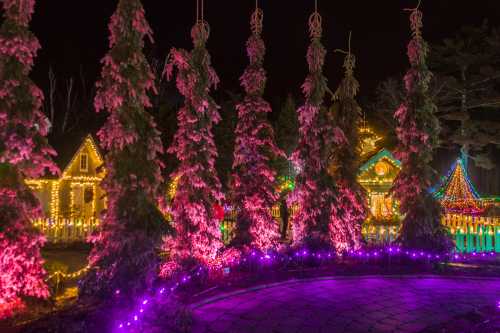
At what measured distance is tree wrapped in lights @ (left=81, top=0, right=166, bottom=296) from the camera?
9.84m

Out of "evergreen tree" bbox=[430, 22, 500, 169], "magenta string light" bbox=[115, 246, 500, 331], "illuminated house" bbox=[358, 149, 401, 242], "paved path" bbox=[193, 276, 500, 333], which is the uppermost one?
"evergreen tree" bbox=[430, 22, 500, 169]

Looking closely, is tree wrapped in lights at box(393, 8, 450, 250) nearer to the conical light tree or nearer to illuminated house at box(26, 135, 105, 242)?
the conical light tree

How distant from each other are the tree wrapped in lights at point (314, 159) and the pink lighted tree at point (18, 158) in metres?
7.47

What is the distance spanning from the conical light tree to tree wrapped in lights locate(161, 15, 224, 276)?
1.39 m

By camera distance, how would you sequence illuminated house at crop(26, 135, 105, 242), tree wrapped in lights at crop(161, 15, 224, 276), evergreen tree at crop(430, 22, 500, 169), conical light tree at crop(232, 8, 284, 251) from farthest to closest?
evergreen tree at crop(430, 22, 500, 169) < illuminated house at crop(26, 135, 105, 242) < conical light tree at crop(232, 8, 284, 251) < tree wrapped in lights at crop(161, 15, 224, 276)

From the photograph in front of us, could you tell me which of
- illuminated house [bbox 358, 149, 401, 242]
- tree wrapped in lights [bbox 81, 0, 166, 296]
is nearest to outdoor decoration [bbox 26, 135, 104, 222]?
illuminated house [bbox 358, 149, 401, 242]

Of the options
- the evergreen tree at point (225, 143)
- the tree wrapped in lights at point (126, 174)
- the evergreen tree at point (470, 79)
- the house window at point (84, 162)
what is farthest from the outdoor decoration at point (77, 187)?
the evergreen tree at point (470, 79)

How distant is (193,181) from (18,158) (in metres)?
4.42

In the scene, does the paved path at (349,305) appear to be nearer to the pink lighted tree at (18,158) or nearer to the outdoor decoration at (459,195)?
the pink lighted tree at (18,158)

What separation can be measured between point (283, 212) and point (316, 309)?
1265 cm

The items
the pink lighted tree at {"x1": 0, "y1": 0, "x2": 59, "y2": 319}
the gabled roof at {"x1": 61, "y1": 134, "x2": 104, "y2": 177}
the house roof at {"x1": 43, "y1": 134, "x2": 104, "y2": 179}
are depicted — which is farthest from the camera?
the house roof at {"x1": 43, "y1": 134, "x2": 104, "y2": 179}

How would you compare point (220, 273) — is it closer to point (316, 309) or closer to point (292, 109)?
point (316, 309)

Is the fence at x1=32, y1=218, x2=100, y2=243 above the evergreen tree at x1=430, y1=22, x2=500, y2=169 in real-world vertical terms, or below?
below

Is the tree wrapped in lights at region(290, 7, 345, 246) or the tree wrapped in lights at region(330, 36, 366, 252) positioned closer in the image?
the tree wrapped in lights at region(290, 7, 345, 246)
